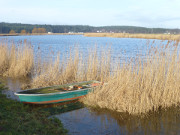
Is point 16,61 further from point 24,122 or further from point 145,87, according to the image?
point 145,87

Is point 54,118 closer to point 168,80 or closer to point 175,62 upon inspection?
point 168,80

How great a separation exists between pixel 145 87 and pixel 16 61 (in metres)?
7.85

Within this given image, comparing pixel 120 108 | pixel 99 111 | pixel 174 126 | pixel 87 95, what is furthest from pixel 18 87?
pixel 174 126

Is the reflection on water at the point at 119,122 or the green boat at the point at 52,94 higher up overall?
the green boat at the point at 52,94

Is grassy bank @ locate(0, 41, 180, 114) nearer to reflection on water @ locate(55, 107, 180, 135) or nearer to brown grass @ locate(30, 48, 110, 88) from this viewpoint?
reflection on water @ locate(55, 107, 180, 135)

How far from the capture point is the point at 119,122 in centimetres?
618

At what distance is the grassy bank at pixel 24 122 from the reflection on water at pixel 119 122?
449 millimetres

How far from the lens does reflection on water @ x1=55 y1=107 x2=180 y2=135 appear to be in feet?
18.7

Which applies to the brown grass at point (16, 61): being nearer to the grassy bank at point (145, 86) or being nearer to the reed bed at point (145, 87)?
the grassy bank at point (145, 86)

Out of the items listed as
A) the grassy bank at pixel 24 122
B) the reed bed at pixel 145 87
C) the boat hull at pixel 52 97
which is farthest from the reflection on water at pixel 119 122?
the boat hull at pixel 52 97

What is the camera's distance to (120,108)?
6703 mm

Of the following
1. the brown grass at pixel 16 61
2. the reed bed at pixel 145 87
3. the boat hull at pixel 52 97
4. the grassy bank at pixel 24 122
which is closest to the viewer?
the grassy bank at pixel 24 122

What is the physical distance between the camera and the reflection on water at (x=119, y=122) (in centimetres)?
569

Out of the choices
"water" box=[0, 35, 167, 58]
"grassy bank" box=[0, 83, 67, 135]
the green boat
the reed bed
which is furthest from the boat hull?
"water" box=[0, 35, 167, 58]
